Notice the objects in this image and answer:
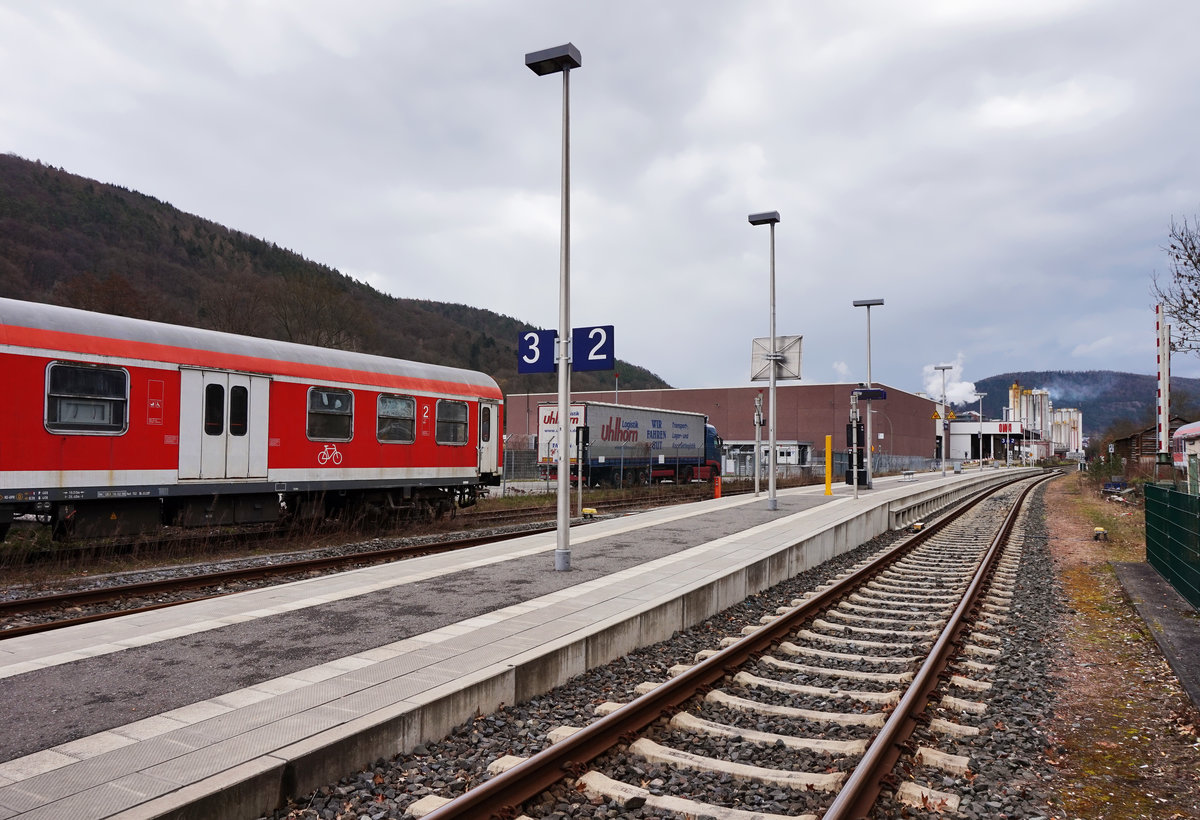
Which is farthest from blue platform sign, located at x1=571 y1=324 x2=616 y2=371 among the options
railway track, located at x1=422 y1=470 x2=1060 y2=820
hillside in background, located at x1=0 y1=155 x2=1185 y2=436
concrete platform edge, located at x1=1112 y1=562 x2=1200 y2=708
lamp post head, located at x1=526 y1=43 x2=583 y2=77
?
hillside in background, located at x1=0 y1=155 x2=1185 y2=436

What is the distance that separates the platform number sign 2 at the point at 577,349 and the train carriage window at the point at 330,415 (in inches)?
219

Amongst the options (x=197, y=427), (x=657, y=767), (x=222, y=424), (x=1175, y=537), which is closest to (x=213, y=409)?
(x=222, y=424)

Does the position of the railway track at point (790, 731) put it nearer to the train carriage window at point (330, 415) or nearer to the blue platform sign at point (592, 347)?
the blue platform sign at point (592, 347)

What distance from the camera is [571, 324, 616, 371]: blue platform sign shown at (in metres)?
10.9

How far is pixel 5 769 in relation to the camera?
4.07m

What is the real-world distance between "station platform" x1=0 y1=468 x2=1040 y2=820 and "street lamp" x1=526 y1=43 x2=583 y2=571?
0.57 meters

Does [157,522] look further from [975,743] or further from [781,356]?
[781,356]

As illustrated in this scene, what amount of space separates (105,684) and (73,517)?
7.86 m

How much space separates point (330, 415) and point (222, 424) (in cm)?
229

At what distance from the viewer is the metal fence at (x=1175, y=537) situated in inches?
365

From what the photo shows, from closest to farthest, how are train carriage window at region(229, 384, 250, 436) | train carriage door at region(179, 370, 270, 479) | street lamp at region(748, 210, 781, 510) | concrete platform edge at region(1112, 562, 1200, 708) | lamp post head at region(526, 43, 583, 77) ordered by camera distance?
concrete platform edge at region(1112, 562, 1200, 708), lamp post head at region(526, 43, 583, 77), train carriage door at region(179, 370, 270, 479), train carriage window at region(229, 384, 250, 436), street lamp at region(748, 210, 781, 510)

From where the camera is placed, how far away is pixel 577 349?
36.6 ft

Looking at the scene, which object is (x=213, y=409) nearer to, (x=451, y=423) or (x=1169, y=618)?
(x=451, y=423)

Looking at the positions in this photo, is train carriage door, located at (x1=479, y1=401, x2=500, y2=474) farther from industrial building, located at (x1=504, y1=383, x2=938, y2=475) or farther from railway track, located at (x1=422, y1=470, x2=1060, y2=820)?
industrial building, located at (x1=504, y1=383, x2=938, y2=475)
